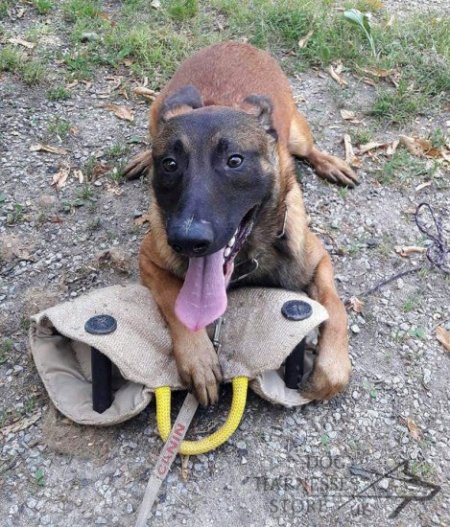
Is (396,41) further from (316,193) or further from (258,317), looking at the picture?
(258,317)

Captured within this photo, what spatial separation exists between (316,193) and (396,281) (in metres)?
0.94

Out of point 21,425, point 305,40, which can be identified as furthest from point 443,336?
point 305,40

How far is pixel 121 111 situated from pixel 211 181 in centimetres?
260

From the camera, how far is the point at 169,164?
3061 mm

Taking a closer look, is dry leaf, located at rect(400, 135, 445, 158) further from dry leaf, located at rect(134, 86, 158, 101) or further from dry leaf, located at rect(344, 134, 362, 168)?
dry leaf, located at rect(134, 86, 158, 101)

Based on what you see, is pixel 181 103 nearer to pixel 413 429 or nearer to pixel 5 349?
pixel 5 349

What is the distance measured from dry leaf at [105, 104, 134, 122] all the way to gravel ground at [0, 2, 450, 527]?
0.40 meters

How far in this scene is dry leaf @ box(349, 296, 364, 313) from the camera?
147 inches

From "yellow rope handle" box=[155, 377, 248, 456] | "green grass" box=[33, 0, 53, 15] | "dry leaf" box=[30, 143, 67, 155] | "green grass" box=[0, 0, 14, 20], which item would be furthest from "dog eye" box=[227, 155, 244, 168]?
"green grass" box=[0, 0, 14, 20]

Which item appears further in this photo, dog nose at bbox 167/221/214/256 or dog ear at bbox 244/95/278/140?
dog ear at bbox 244/95/278/140

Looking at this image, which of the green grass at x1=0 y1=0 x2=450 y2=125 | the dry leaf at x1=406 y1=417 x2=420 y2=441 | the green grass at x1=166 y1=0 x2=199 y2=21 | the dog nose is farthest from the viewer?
the green grass at x1=166 y1=0 x2=199 y2=21

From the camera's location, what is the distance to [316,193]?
455 centimetres

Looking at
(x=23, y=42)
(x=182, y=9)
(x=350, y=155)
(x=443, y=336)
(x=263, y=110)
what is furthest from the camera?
(x=182, y=9)

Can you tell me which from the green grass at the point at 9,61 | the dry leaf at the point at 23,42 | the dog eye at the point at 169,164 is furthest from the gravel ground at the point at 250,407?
the dry leaf at the point at 23,42
